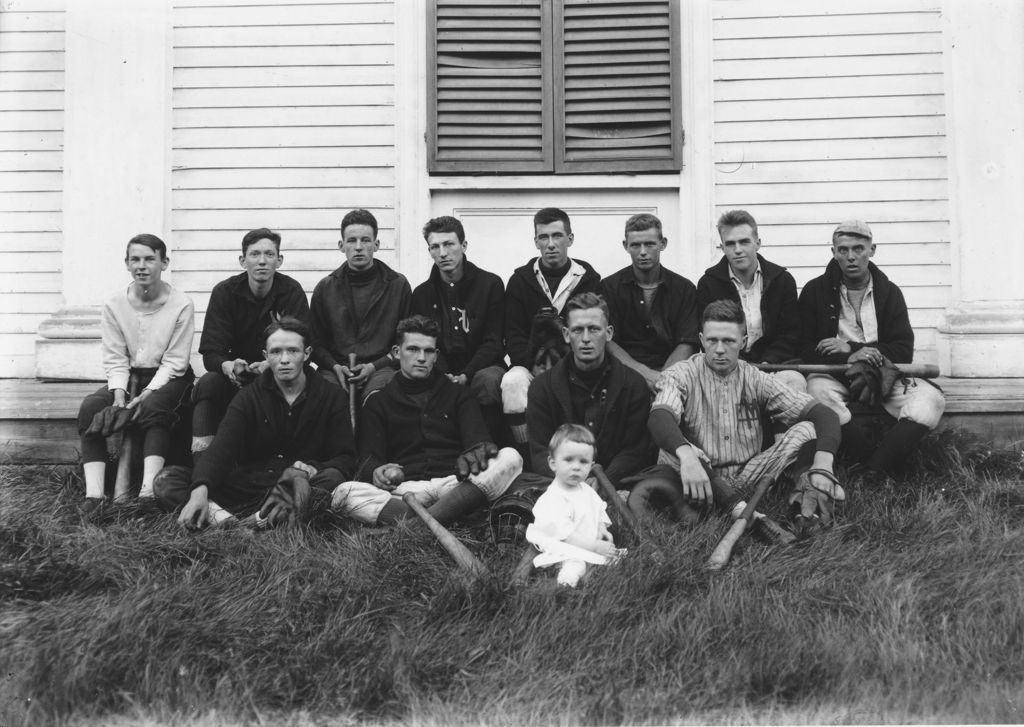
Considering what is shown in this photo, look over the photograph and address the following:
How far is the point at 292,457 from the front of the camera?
584 centimetres

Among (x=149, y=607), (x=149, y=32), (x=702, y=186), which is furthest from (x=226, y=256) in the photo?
(x=149, y=607)

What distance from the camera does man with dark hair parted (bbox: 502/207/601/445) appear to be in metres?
6.58

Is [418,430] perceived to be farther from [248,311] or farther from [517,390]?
[248,311]

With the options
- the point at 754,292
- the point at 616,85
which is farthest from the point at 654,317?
the point at 616,85

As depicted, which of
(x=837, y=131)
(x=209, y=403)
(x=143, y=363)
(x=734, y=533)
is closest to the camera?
(x=734, y=533)

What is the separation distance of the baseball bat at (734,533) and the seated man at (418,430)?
1158 mm

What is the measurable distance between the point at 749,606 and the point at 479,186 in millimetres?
4395

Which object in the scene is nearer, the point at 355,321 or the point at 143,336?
the point at 143,336

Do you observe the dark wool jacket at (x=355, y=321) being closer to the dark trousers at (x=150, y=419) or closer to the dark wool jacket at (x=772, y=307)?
the dark trousers at (x=150, y=419)

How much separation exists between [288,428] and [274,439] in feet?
0.30

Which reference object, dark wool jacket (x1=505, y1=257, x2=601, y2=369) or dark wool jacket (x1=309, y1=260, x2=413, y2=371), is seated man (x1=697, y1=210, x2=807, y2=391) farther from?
dark wool jacket (x1=309, y1=260, x2=413, y2=371)

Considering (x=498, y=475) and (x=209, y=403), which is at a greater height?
(x=209, y=403)

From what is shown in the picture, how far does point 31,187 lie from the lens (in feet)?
25.8

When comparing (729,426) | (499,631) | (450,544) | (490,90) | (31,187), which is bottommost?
(499,631)
